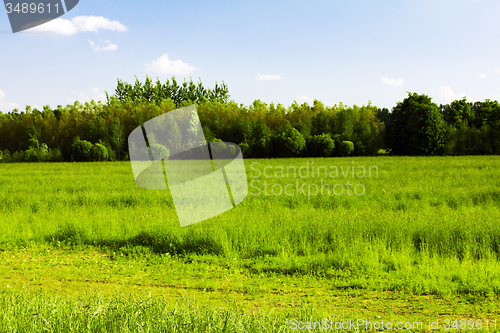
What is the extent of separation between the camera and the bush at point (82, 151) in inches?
1813

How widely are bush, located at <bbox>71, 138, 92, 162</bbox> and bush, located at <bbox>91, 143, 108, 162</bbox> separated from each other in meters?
0.48

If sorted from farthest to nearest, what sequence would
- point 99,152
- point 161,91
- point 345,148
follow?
point 161,91 → point 345,148 → point 99,152

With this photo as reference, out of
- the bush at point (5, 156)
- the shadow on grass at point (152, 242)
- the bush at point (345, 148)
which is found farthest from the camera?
the bush at point (345, 148)

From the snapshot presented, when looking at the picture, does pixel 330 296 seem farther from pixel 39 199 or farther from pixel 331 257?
pixel 39 199

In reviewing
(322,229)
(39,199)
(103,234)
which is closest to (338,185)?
(322,229)

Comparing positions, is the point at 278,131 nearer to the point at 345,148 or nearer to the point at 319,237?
the point at 345,148

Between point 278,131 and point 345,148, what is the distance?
10.5 metres

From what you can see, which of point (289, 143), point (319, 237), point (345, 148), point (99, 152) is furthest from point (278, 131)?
point (319, 237)

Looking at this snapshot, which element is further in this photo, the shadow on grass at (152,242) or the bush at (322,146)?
the bush at (322,146)

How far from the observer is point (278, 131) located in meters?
A: 53.1

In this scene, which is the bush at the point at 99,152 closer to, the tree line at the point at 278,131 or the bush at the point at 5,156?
the tree line at the point at 278,131

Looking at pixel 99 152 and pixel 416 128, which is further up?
pixel 416 128

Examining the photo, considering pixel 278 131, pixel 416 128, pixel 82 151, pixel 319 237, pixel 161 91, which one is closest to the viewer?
pixel 319 237

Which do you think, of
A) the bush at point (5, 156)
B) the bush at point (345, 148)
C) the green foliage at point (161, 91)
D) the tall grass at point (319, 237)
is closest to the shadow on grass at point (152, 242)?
the tall grass at point (319, 237)
